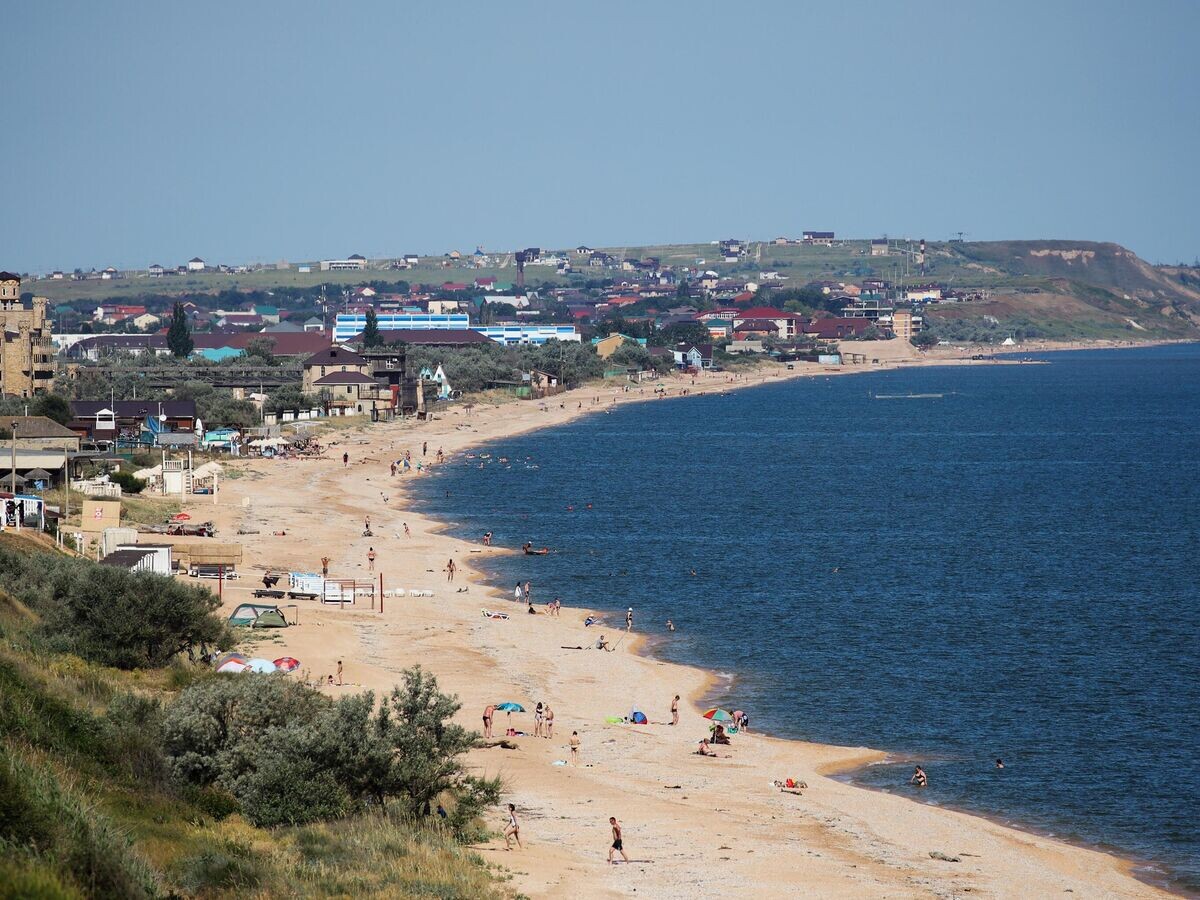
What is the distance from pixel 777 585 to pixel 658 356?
454 ft

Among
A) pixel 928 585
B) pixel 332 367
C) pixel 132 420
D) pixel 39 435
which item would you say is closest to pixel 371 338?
pixel 332 367

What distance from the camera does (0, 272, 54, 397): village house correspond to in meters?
94.6

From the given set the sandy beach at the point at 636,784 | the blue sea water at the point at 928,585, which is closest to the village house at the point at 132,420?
the blue sea water at the point at 928,585

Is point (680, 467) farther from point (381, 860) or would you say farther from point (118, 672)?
point (381, 860)

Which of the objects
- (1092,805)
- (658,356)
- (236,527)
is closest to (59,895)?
(1092,805)

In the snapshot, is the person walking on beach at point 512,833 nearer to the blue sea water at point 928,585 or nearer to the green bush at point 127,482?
the blue sea water at point 928,585

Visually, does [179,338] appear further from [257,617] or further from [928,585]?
[257,617]

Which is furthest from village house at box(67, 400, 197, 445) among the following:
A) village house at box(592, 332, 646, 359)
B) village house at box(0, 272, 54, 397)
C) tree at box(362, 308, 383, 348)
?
village house at box(592, 332, 646, 359)

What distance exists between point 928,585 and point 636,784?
25.8m

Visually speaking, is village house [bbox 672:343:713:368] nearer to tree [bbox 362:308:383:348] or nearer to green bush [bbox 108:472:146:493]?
tree [bbox 362:308:383:348]

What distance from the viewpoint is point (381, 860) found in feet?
59.5

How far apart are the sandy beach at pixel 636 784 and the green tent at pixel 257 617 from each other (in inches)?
26.7

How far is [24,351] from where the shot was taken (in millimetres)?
95250

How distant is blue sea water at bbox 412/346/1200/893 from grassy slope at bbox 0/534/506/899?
1290 centimetres
